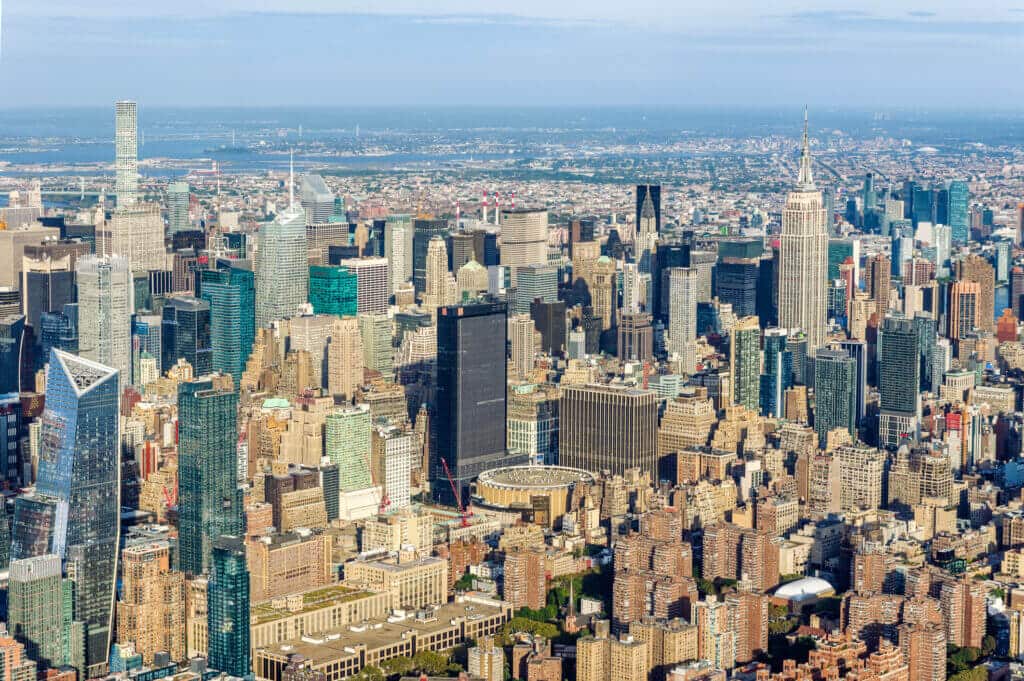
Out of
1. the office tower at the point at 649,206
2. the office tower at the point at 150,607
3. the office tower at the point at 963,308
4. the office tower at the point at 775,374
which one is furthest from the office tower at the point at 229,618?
the office tower at the point at 649,206

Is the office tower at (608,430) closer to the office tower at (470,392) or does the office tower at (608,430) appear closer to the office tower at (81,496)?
the office tower at (470,392)

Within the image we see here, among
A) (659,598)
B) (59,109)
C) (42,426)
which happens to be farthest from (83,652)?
(59,109)

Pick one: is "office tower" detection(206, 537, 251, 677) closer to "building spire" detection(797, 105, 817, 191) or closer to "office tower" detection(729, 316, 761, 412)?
"office tower" detection(729, 316, 761, 412)

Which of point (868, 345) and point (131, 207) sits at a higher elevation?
point (131, 207)

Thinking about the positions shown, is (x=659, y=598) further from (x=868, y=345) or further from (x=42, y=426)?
(x=868, y=345)

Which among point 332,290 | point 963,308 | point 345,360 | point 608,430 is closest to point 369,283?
point 332,290

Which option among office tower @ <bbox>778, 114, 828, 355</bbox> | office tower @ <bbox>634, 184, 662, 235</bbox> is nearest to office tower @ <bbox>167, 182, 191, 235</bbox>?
office tower @ <bbox>634, 184, 662, 235</bbox>
